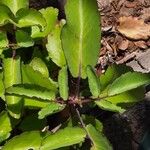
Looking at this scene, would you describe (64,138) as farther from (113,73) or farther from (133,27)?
(133,27)

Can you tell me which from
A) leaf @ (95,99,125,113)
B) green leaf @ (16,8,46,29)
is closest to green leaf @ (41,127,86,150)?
leaf @ (95,99,125,113)

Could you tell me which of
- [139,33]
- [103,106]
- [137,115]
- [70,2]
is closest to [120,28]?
[139,33]

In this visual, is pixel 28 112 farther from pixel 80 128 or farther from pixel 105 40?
pixel 105 40

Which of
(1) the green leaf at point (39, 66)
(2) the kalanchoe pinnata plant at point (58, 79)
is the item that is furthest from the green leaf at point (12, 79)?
(1) the green leaf at point (39, 66)

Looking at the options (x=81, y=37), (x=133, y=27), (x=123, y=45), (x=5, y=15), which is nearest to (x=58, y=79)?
(x=81, y=37)

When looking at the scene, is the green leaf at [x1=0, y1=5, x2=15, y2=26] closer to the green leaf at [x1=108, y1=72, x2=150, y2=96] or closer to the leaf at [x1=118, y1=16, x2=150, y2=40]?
the green leaf at [x1=108, y1=72, x2=150, y2=96]

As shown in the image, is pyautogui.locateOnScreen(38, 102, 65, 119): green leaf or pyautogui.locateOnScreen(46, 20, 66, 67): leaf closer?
pyautogui.locateOnScreen(38, 102, 65, 119): green leaf

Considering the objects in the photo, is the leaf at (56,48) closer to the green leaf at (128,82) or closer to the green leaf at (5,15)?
the green leaf at (5,15)
